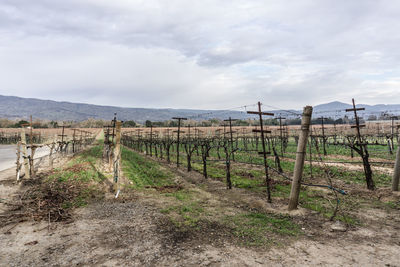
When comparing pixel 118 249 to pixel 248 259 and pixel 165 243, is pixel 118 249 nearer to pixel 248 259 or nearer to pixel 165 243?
pixel 165 243

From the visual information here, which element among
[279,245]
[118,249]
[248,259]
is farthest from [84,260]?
[279,245]

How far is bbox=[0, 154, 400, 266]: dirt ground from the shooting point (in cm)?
506

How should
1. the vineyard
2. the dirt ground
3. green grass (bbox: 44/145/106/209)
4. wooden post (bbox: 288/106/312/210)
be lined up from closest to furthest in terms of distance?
the dirt ground, the vineyard, wooden post (bbox: 288/106/312/210), green grass (bbox: 44/145/106/209)

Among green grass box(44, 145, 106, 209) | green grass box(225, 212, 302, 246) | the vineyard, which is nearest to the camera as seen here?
the vineyard

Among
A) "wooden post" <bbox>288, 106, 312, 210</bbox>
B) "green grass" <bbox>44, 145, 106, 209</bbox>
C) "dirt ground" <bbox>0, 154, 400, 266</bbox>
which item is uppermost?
"wooden post" <bbox>288, 106, 312, 210</bbox>

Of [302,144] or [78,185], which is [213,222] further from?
[78,185]

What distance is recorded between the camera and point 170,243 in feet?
19.4

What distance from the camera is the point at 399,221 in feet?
22.9

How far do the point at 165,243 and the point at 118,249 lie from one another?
1183 millimetres

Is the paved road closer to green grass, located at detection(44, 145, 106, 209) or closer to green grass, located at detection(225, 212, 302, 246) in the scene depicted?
green grass, located at detection(44, 145, 106, 209)

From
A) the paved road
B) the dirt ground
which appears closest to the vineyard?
the dirt ground

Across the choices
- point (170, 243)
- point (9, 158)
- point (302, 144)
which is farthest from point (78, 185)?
point (9, 158)

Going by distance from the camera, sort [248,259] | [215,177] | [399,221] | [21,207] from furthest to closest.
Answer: [215,177] → [21,207] → [399,221] → [248,259]

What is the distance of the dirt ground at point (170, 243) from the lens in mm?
5062
